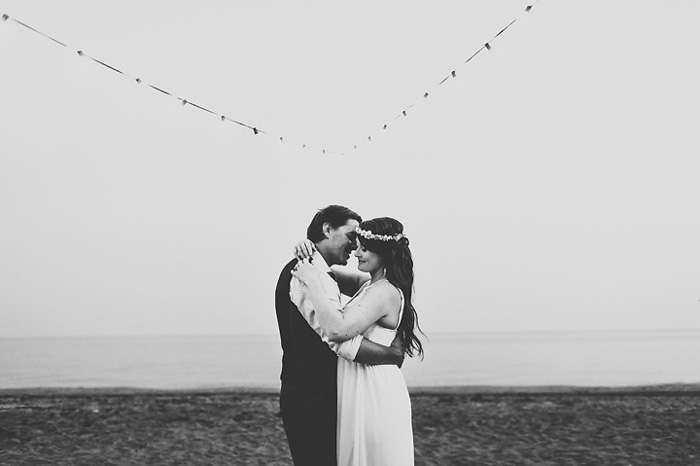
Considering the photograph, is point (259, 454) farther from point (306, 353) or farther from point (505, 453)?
point (306, 353)

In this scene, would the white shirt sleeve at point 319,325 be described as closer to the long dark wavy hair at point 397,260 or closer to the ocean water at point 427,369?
the long dark wavy hair at point 397,260

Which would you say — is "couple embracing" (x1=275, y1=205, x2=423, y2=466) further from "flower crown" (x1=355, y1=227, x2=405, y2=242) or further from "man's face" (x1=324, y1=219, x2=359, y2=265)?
"man's face" (x1=324, y1=219, x2=359, y2=265)

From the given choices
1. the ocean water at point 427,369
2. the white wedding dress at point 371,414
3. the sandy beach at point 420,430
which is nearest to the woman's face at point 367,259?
the white wedding dress at point 371,414

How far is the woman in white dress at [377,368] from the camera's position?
11.1ft

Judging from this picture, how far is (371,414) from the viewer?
3.39 m

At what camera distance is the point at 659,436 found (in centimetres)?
813

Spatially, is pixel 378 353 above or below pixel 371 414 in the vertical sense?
above

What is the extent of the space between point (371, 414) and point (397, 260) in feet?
2.20

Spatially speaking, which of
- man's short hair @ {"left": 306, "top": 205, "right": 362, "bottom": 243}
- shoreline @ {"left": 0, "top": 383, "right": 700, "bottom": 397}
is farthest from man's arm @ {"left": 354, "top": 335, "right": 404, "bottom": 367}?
shoreline @ {"left": 0, "top": 383, "right": 700, "bottom": 397}

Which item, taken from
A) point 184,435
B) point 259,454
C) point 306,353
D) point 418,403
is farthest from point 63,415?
point 306,353

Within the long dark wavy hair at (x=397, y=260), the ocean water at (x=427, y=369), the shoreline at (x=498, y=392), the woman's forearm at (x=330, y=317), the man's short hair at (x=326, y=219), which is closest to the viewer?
the woman's forearm at (x=330, y=317)

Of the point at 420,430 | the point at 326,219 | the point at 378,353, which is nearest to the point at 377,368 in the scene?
the point at 378,353

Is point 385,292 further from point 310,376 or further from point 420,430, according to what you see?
point 420,430

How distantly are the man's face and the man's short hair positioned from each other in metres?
0.02
